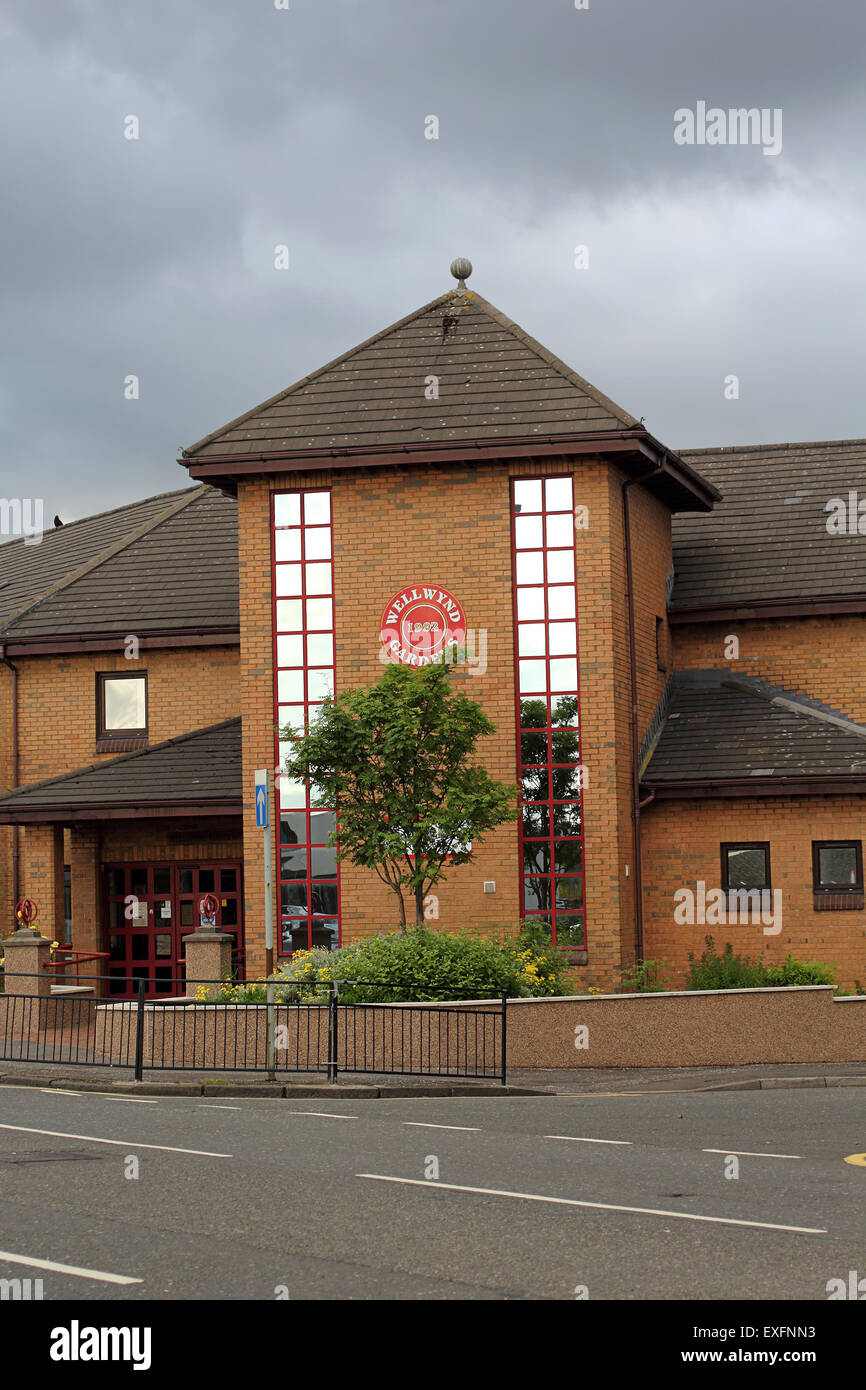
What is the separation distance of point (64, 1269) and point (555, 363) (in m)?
18.4

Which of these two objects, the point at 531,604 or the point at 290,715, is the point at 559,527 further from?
the point at 290,715

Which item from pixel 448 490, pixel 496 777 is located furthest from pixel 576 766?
pixel 448 490

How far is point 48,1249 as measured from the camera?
8359 mm

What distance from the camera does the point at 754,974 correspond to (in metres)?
22.1

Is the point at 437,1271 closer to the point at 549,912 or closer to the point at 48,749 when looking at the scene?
the point at 549,912

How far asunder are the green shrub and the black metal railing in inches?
171

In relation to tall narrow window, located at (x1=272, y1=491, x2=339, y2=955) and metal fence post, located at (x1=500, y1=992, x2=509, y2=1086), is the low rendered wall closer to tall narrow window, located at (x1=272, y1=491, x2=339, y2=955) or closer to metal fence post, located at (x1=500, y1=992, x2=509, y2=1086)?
metal fence post, located at (x1=500, y1=992, x2=509, y2=1086)

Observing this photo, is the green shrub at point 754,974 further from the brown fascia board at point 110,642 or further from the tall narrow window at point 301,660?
the brown fascia board at point 110,642

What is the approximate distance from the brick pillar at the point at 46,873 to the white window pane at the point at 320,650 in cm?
590

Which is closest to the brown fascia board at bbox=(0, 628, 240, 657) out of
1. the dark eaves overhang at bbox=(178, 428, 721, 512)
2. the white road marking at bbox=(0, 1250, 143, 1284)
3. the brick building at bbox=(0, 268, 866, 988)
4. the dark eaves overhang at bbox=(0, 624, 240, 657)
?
the dark eaves overhang at bbox=(0, 624, 240, 657)

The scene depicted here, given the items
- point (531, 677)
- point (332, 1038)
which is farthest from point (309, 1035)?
point (531, 677)

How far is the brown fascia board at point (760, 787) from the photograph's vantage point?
75.9ft

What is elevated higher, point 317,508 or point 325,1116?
point 317,508
